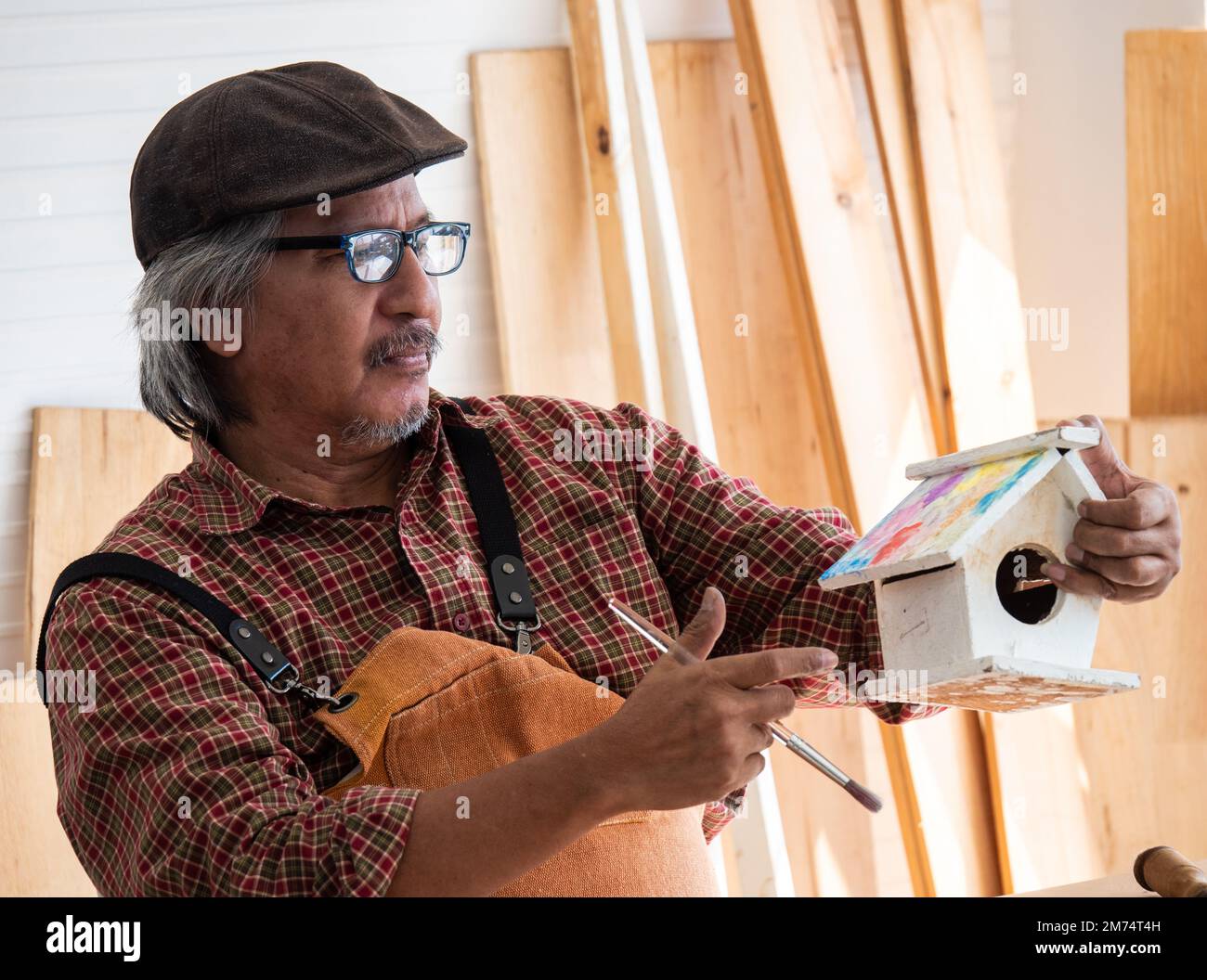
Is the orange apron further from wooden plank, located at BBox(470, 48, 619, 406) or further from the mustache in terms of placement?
wooden plank, located at BBox(470, 48, 619, 406)

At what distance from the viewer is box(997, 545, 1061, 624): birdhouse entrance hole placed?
1466 millimetres

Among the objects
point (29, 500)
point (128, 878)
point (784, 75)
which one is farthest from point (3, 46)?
point (128, 878)

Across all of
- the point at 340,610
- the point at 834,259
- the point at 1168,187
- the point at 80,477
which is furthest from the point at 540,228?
the point at 340,610

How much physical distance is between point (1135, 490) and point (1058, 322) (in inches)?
71.2

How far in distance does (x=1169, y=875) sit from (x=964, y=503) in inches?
15.0

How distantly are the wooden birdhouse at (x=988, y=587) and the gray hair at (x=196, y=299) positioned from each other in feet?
2.66

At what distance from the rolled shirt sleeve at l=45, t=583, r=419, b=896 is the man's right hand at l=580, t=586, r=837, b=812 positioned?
8.3 inches

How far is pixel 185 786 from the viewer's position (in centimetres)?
141

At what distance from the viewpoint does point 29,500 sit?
113 inches

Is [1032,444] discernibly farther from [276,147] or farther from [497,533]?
[276,147]

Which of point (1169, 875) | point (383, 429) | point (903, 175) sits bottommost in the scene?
point (1169, 875)

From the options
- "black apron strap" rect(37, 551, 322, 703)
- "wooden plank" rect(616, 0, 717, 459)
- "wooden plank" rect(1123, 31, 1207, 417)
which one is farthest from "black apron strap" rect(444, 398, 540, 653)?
"wooden plank" rect(1123, 31, 1207, 417)

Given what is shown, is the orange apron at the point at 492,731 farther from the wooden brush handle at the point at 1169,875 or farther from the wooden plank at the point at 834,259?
the wooden plank at the point at 834,259

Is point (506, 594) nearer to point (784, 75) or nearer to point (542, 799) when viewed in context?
point (542, 799)
